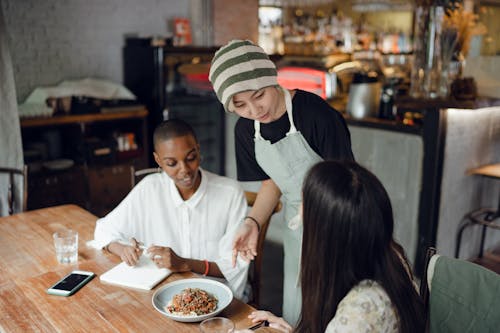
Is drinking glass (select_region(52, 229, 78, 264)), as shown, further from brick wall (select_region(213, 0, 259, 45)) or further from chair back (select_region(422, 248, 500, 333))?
brick wall (select_region(213, 0, 259, 45))

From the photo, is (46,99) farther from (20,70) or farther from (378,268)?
(378,268)

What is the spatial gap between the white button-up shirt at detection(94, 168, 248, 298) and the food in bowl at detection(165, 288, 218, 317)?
503 millimetres

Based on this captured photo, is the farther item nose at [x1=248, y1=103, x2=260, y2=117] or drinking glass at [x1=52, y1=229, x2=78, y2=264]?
drinking glass at [x1=52, y1=229, x2=78, y2=264]

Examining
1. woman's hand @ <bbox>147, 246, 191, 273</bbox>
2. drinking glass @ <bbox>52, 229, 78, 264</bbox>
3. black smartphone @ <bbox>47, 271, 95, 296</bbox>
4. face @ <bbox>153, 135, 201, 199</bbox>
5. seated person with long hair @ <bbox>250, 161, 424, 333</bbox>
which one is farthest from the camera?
face @ <bbox>153, 135, 201, 199</bbox>

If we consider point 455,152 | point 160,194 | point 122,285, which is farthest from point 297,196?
point 455,152

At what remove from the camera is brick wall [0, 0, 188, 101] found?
14.8 ft

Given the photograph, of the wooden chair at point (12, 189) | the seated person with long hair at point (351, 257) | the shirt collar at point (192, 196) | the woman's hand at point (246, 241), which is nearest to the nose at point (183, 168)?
the shirt collar at point (192, 196)

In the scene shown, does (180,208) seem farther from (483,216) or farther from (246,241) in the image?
(483,216)

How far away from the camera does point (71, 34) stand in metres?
4.80

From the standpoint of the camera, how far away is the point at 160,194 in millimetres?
→ 2123

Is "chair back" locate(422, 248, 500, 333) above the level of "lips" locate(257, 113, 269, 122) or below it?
below

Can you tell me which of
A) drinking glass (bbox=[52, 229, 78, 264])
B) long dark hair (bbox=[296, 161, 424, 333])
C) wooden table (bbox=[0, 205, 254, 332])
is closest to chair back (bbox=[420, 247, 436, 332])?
long dark hair (bbox=[296, 161, 424, 333])

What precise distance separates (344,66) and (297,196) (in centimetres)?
393

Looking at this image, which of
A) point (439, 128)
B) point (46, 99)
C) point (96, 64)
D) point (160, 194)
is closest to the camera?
point (160, 194)
